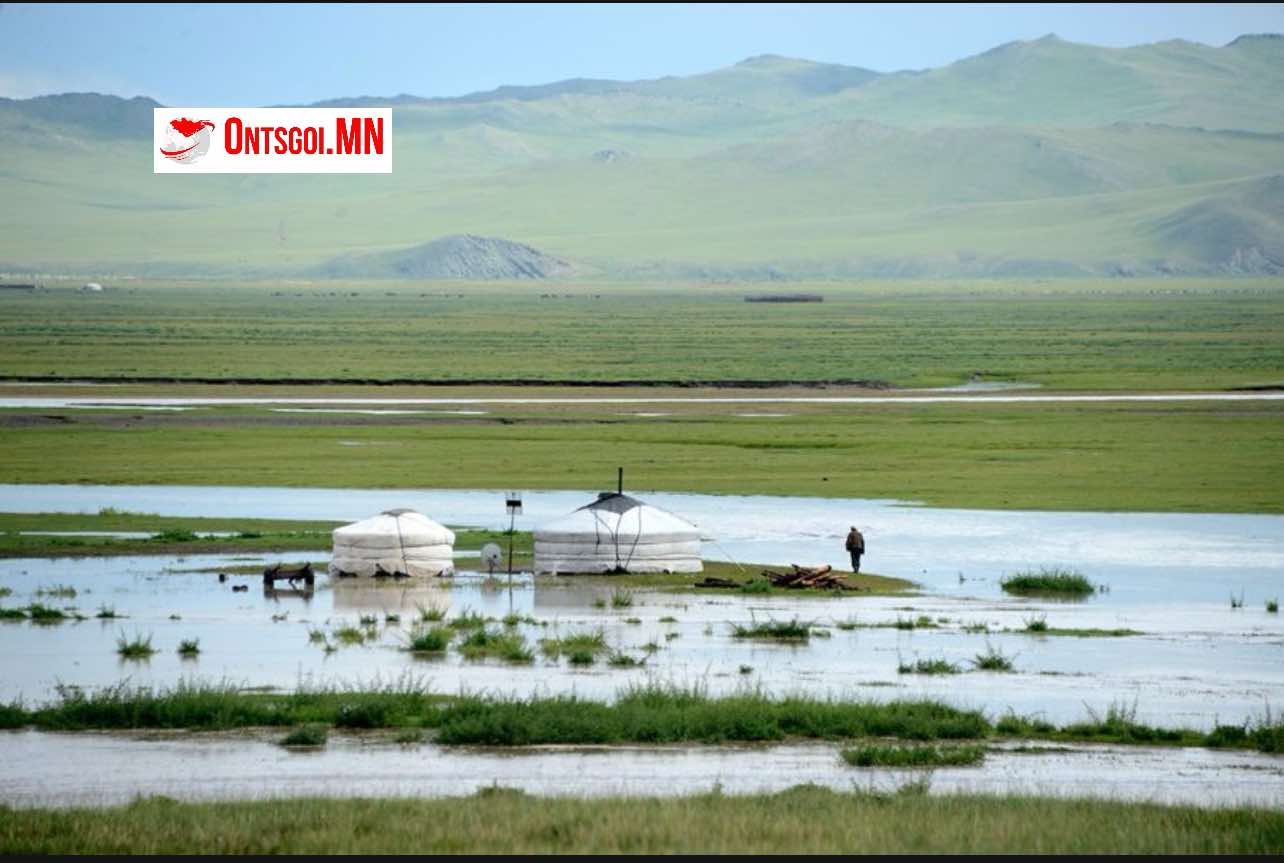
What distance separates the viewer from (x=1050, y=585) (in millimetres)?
39625

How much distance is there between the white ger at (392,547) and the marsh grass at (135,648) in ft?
28.2

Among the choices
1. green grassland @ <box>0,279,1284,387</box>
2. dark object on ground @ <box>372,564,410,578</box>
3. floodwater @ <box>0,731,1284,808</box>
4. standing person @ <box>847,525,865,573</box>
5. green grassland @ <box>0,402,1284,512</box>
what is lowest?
floodwater @ <box>0,731,1284,808</box>

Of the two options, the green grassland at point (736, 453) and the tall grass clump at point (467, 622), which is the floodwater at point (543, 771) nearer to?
the tall grass clump at point (467, 622)

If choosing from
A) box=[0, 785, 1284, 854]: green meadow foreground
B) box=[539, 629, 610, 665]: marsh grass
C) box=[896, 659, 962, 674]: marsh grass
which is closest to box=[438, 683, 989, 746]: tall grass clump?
box=[896, 659, 962, 674]: marsh grass

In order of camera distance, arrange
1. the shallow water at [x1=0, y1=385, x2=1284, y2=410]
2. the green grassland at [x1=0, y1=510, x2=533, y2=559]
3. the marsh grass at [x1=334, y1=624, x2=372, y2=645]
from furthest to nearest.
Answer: the shallow water at [x1=0, y1=385, x2=1284, y2=410], the green grassland at [x1=0, y1=510, x2=533, y2=559], the marsh grass at [x1=334, y1=624, x2=372, y2=645]

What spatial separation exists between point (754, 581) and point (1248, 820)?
2068cm

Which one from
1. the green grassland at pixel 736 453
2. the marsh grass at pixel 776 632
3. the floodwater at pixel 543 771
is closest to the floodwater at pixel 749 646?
the floodwater at pixel 543 771

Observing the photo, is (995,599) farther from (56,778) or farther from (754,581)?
(56,778)

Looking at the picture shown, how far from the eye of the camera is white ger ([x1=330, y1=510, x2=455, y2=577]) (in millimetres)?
40500

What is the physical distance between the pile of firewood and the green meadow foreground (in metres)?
18.7

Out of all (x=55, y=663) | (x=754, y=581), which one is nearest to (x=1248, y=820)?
(x=55, y=663)

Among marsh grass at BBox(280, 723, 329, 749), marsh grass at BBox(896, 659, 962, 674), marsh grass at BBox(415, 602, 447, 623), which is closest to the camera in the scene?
marsh grass at BBox(280, 723, 329, 749)

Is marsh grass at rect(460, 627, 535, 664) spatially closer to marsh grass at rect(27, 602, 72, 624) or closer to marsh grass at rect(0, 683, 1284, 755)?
marsh grass at rect(0, 683, 1284, 755)

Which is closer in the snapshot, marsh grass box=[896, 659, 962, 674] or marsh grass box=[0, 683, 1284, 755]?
marsh grass box=[0, 683, 1284, 755]
